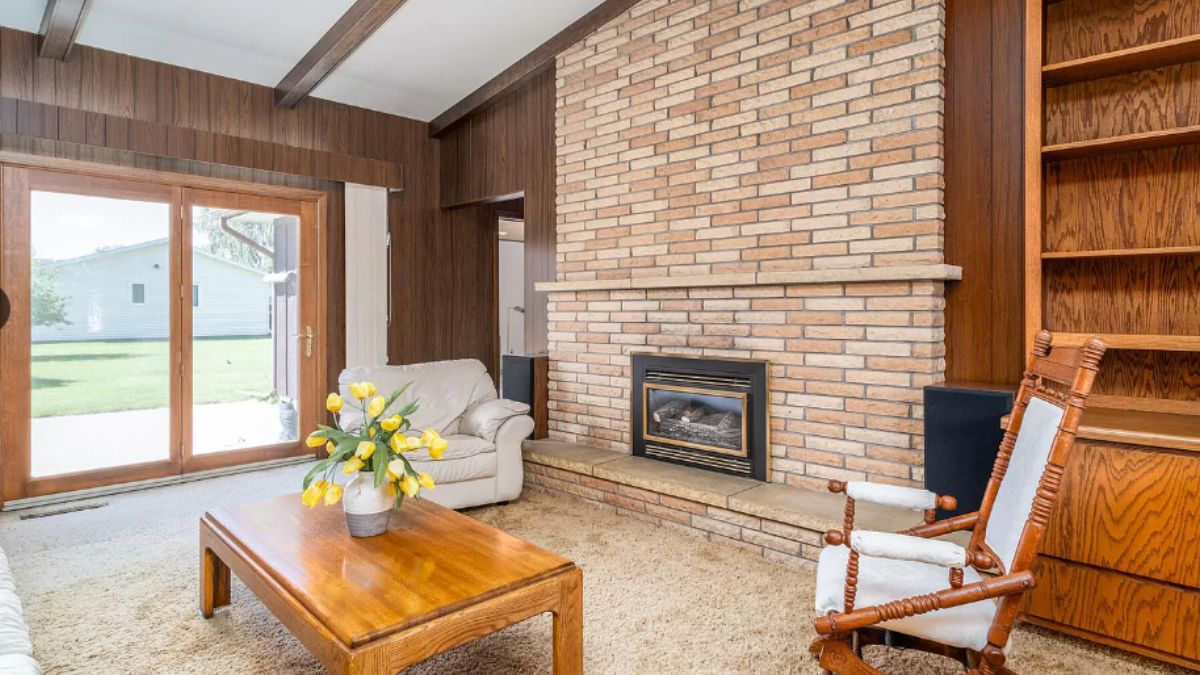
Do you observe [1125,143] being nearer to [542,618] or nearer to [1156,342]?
[1156,342]

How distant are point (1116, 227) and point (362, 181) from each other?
4793 mm

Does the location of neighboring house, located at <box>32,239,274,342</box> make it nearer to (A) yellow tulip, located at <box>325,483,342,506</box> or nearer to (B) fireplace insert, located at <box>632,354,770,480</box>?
(B) fireplace insert, located at <box>632,354,770,480</box>

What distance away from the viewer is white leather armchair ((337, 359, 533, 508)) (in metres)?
3.65

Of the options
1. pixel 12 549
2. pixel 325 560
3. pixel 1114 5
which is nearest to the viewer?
pixel 325 560

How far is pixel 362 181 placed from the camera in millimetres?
5277

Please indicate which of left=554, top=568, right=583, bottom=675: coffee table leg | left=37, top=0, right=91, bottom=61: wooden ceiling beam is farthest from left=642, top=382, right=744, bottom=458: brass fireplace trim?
left=37, top=0, right=91, bottom=61: wooden ceiling beam

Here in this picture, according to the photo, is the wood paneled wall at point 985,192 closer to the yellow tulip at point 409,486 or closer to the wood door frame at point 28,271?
the yellow tulip at point 409,486

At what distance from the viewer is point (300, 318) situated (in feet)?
17.1

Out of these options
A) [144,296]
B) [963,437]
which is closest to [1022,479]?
[963,437]

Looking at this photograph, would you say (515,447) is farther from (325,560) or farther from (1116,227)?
(1116,227)

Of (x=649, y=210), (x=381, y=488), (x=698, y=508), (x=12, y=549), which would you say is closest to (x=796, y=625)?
(x=698, y=508)

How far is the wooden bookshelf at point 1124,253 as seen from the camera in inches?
89.2

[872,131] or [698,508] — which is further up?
[872,131]

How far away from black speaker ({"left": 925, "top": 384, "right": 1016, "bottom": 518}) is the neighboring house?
15.1 ft
